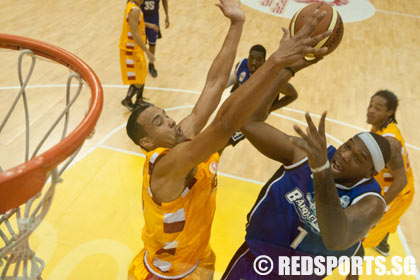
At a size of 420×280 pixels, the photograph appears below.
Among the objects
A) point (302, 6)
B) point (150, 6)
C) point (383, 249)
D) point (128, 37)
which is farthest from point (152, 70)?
point (302, 6)

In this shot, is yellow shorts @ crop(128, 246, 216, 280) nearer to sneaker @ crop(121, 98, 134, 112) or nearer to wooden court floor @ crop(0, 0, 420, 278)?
wooden court floor @ crop(0, 0, 420, 278)

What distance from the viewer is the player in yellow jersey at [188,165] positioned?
1.43 m

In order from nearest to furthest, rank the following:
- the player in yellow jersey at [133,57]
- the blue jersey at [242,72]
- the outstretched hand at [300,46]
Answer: the outstretched hand at [300,46] < the blue jersey at [242,72] < the player in yellow jersey at [133,57]

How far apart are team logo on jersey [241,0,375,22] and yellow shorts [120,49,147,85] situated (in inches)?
246

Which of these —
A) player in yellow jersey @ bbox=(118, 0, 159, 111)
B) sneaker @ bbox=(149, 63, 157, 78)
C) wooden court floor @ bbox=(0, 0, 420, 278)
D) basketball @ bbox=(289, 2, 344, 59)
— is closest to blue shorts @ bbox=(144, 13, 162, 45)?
sneaker @ bbox=(149, 63, 157, 78)

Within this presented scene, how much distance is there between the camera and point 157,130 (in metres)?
2.13

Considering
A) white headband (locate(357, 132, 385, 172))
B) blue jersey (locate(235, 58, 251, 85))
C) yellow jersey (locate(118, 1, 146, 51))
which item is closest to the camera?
white headband (locate(357, 132, 385, 172))

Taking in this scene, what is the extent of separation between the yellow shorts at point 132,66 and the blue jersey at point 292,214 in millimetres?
3548

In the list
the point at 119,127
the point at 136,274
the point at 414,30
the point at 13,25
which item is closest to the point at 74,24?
the point at 13,25

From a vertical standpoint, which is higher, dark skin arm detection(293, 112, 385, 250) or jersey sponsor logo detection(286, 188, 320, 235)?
dark skin arm detection(293, 112, 385, 250)

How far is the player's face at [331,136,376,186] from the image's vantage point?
1.83 m

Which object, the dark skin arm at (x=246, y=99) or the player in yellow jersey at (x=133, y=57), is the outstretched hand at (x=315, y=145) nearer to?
the dark skin arm at (x=246, y=99)

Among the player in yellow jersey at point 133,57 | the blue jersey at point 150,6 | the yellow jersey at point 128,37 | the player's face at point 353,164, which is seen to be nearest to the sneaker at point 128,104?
the player in yellow jersey at point 133,57

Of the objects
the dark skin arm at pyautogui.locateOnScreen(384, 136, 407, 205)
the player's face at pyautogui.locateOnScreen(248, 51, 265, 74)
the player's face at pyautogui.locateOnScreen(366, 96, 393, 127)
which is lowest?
the dark skin arm at pyautogui.locateOnScreen(384, 136, 407, 205)
